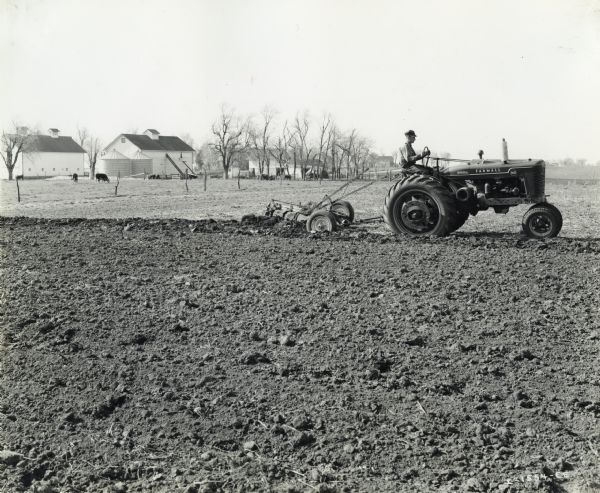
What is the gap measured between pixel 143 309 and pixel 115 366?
4.62 feet

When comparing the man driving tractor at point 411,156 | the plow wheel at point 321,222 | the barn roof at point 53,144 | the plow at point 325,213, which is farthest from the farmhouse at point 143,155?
the man driving tractor at point 411,156

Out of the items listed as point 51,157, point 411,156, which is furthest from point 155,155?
point 411,156

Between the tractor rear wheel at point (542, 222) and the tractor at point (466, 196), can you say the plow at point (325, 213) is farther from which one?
the tractor rear wheel at point (542, 222)

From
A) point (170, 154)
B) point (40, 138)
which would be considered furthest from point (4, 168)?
point (170, 154)

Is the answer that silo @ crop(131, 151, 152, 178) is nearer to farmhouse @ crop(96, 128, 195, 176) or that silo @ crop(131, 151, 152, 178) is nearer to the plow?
farmhouse @ crop(96, 128, 195, 176)

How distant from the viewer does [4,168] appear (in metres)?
88.1

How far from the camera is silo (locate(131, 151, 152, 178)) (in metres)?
91.1

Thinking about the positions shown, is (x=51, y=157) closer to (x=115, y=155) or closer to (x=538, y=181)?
(x=115, y=155)

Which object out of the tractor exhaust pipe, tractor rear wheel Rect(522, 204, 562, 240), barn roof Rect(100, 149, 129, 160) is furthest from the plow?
barn roof Rect(100, 149, 129, 160)

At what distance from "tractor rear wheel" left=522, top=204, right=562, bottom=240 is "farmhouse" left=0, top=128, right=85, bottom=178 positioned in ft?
276

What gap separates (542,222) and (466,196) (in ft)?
4.72

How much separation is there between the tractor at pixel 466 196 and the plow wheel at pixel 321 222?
1101mm

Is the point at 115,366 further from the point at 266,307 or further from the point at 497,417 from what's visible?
the point at 497,417

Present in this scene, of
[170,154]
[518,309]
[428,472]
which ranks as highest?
[170,154]
